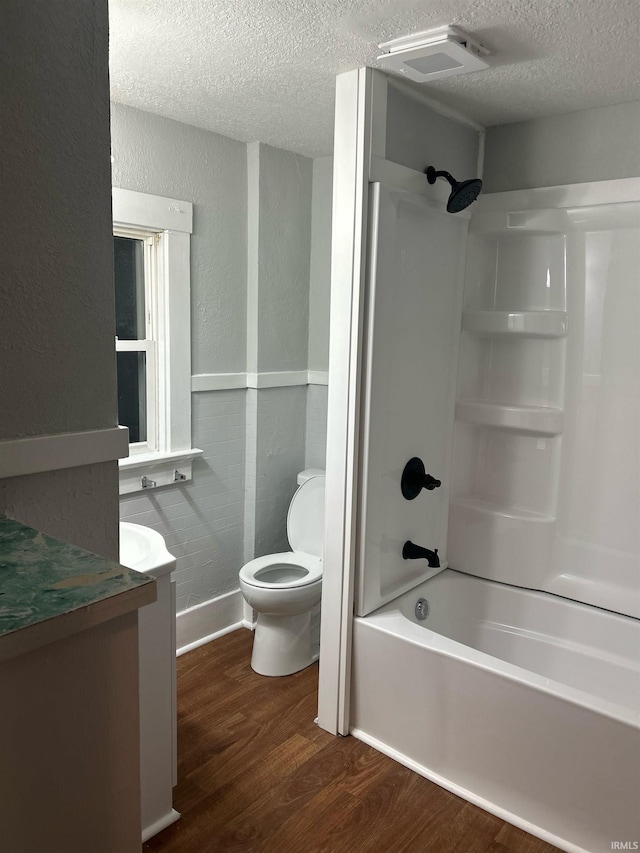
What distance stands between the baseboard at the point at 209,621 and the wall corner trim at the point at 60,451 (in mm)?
1889

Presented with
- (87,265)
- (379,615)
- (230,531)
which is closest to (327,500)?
(379,615)

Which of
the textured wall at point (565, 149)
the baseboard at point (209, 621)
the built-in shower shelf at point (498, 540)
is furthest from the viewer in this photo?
the baseboard at point (209, 621)

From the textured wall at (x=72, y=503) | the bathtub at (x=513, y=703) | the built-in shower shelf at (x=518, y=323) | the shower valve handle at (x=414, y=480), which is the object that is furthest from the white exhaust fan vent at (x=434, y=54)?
the bathtub at (x=513, y=703)

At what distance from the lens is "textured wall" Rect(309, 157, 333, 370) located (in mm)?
3277

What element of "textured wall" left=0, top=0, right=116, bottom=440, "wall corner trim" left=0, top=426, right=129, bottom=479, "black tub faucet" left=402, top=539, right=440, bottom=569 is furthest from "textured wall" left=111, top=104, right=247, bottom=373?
"wall corner trim" left=0, top=426, right=129, bottom=479

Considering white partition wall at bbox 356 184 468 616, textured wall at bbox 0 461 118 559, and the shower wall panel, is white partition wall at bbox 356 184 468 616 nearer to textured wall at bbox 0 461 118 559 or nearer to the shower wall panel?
the shower wall panel

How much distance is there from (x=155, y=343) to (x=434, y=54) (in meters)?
1.60

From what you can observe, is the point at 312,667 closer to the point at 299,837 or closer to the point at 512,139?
the point at 299,837

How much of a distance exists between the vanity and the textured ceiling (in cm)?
152

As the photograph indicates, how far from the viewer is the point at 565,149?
101 inches

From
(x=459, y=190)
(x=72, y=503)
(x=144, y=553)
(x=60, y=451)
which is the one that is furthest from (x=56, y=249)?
(x=459, y=190)

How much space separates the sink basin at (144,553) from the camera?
1.86 m

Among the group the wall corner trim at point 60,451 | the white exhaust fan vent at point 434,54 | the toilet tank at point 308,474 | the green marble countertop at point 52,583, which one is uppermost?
the white exhaust fan vent at point 434,54

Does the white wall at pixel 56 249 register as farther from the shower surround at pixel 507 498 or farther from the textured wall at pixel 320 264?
the textured wall at pixel 320 264
